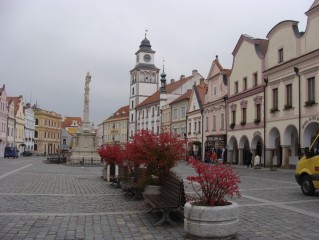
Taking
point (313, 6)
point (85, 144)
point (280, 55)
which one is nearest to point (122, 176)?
point (313, 6)

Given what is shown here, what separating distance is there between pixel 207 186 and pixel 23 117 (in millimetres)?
82625

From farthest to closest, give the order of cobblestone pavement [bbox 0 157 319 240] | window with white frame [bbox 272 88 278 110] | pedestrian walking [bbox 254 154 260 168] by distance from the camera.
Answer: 1. window with white frame [bbox 272 88 278 110]
2. pedestrian walking [bbox 254 154 260 168]
3. cobblestone pavement [bbox 0 157 319 240]

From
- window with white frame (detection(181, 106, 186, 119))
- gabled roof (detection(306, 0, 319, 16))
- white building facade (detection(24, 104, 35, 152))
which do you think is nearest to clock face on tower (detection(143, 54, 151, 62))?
white building facade (detection(24, 104, 35, 152))

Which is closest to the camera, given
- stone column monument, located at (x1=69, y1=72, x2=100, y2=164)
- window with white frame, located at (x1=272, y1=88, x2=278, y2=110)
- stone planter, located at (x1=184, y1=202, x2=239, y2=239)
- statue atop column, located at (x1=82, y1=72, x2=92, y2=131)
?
stone planter, located at (x1=184, y1=202, x2=239, y2=239)

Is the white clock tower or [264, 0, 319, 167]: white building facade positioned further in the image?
the white clock tower

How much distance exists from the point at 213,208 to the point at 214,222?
251 mm

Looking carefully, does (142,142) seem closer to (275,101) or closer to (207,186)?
(207,186)

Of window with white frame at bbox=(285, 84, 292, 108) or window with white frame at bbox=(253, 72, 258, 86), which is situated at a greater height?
window with white frame at bbox=(253, 72, 258, 86)

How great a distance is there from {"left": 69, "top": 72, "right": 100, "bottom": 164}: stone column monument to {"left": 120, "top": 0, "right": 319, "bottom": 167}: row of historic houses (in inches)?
385

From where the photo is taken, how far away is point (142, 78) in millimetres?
93438

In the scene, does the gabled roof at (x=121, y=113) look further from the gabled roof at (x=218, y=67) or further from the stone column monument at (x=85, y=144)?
the stone column monument at (x=85, y=144)

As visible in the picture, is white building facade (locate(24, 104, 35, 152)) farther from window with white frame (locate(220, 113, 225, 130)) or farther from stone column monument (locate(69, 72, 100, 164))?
window with white frame (locate(220, 113, 225, 130))

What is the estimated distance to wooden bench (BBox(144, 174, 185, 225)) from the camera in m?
8.51

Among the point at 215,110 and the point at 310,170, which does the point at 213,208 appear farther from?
the point at 215,110
